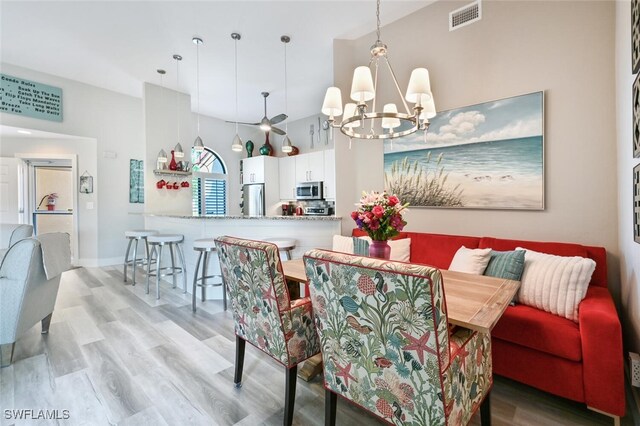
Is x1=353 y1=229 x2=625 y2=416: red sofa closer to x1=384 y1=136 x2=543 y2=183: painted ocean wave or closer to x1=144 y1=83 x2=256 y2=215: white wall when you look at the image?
x1=384 y1=136 x2=543 y2=183: painted ocean wave

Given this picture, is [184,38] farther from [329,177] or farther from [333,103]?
[329,177]

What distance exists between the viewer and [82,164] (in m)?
4.88

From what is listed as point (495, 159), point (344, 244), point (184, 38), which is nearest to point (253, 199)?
point (184, 38)

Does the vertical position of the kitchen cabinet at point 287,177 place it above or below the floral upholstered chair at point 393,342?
above

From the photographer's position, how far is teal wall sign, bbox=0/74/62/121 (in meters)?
4.00

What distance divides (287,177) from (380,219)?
4756 millimetres

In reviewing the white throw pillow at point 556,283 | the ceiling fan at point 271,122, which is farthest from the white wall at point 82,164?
the white throw pillow at point 556,283

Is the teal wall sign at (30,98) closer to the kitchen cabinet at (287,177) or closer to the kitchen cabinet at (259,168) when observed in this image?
the kitchen cabinet at (259,168)

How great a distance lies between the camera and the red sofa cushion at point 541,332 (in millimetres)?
1549

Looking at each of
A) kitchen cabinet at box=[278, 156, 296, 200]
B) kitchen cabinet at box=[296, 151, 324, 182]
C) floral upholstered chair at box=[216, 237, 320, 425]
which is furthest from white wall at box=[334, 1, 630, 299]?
kitchen cabinet at box=[278, 156, 296, 200]

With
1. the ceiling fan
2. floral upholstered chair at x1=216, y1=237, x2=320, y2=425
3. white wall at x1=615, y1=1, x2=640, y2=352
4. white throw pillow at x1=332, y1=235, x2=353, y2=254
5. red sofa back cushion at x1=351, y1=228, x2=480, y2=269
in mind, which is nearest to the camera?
floral upholstered chair at x1=216, y1=237, x2=320, y2=425

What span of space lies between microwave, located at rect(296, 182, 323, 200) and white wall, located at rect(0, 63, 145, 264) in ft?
9.27

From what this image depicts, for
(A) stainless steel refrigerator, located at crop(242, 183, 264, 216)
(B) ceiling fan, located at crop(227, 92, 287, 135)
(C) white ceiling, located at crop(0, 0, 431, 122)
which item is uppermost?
(C) white ceiling, located at crop(0, 0, 431, 122)

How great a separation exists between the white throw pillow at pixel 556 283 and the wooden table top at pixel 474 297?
13.3 inches
